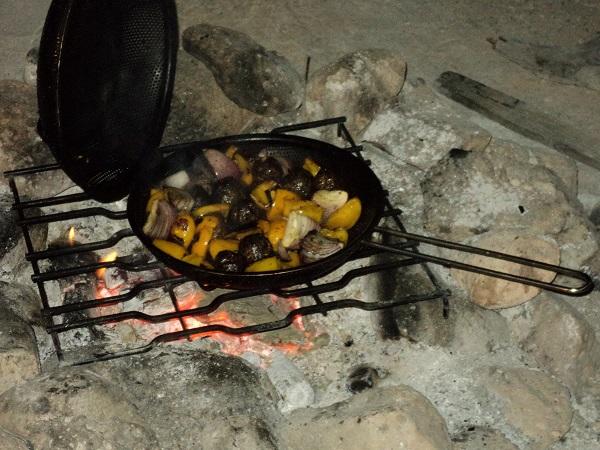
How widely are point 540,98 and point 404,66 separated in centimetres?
74

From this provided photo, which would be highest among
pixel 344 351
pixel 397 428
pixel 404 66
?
pixel 404 66

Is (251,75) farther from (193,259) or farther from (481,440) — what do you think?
(481,440)

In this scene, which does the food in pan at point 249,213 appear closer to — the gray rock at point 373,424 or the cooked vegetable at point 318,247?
the cooked vegetable at point 318,247

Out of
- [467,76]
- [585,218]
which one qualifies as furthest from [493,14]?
[585,218]

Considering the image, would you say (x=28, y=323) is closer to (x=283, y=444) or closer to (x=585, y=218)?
(x=283, y=444)

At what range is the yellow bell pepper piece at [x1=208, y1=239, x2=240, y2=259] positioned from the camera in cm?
254

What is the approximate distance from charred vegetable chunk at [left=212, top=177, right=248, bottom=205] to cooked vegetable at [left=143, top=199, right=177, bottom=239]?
0.25 meters

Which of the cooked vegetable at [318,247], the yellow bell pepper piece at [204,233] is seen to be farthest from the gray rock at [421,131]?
the yellow bell pepper piece at [204,233]

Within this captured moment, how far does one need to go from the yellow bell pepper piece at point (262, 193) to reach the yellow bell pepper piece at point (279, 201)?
0.04m

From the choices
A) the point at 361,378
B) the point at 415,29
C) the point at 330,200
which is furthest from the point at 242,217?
the point at 415,29

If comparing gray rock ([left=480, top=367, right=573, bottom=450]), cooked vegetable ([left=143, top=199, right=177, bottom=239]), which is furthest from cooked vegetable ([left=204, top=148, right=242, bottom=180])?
gray rock ([left=480, top=367, right=573, bottom=450])

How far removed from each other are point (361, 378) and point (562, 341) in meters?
0.81

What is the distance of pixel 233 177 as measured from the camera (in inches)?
114

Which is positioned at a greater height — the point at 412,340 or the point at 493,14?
the point at 493,14
